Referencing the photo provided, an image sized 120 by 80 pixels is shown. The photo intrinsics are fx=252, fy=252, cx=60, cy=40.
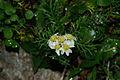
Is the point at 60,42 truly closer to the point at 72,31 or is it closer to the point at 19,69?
the point at 72,31

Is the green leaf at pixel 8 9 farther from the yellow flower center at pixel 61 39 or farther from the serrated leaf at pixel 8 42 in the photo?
the yellow flower center at pixel 61 39

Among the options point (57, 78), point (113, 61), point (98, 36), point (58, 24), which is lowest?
A: point (57, 78)

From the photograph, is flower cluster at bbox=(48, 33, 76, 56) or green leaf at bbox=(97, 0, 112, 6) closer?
flower cluster at bbox=(48, 33, 76, 56)

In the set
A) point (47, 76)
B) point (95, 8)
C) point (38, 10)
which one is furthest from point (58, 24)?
point (47, 76)

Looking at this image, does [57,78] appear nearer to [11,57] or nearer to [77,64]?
[77,64]

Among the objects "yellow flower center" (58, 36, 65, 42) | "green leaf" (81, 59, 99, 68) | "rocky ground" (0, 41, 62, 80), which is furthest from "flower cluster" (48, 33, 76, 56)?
"rocky ground" (0, 41, 62, 80)

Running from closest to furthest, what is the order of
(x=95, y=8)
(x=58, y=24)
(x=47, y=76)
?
(x=58, y=24)
(x=95, y=8)
(x=47, y=76)

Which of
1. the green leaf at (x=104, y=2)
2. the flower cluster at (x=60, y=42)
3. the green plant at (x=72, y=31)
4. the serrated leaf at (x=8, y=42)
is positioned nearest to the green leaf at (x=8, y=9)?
the green plant at (x=72, y=31)

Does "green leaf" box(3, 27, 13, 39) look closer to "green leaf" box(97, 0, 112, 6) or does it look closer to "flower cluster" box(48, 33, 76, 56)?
"flower cluster" box(48, 33, 76, 56)

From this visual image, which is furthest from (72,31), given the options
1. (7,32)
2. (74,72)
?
(7,32)
